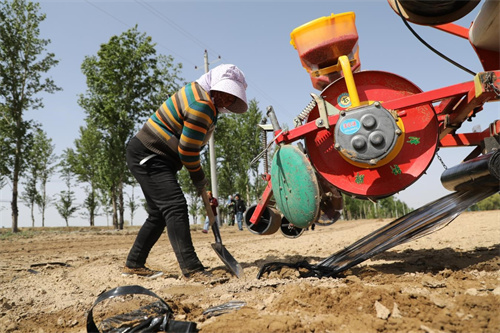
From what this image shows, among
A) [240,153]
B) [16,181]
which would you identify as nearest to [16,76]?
[16,181]

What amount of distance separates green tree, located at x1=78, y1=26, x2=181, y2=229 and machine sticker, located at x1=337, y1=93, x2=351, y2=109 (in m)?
13.5

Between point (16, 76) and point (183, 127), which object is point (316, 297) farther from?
point (16, 76)

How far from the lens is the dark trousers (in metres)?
2.99

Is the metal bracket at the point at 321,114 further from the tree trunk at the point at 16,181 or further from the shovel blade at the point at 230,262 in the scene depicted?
the tree trunk at the point at 16,181

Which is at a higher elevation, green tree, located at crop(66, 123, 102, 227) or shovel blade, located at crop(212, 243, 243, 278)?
green tree, located at crop(66, 123, 102, 227)

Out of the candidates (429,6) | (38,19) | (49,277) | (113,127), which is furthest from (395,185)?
(38,19)

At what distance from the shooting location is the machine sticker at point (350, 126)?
256cm

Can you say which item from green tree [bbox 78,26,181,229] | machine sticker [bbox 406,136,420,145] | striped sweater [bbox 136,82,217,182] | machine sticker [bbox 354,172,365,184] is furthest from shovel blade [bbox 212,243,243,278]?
green tree [bbox 78,26,181,229]

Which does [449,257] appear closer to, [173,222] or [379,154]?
[379,154]

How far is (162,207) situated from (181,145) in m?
0.55

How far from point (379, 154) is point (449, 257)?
1.43 metres

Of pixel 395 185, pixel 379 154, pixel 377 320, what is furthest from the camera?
pixel 395 185

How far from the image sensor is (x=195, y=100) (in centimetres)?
299

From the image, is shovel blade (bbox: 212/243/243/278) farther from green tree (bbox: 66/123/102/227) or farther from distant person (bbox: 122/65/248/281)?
green tree (bbox: 66/123/102/227)
